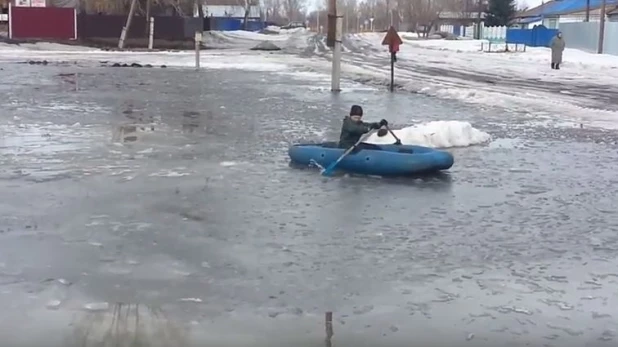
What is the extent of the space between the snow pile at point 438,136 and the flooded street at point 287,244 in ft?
1.09

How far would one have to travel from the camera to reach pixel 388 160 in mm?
12180

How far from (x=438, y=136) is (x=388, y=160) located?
311 centimetres

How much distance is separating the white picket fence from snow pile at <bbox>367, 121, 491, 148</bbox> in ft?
174

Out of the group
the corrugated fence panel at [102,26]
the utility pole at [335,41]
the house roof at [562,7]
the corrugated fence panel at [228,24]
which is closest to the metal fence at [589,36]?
the house roof at [562,7]

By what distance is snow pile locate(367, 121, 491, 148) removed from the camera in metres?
14.7

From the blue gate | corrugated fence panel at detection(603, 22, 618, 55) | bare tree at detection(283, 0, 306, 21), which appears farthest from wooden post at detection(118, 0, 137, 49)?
bare tree at detection(283, 0, 306, 21)

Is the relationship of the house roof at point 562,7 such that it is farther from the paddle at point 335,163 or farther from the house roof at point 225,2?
the paddle at point 335,163

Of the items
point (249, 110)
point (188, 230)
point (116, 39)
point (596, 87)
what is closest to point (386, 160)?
point (188, 230)

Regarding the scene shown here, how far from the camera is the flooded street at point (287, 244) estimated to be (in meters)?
6.36

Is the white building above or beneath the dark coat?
above

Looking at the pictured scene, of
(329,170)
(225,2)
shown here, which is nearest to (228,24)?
(225,2)

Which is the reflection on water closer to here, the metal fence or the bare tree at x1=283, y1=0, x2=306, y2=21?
the metal fence

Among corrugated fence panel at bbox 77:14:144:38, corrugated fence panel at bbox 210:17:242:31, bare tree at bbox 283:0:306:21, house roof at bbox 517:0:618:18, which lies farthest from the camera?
bare tree at bbox 283:0:306:21

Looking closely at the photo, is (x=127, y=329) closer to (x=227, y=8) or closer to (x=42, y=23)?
(x=42, y=23)
